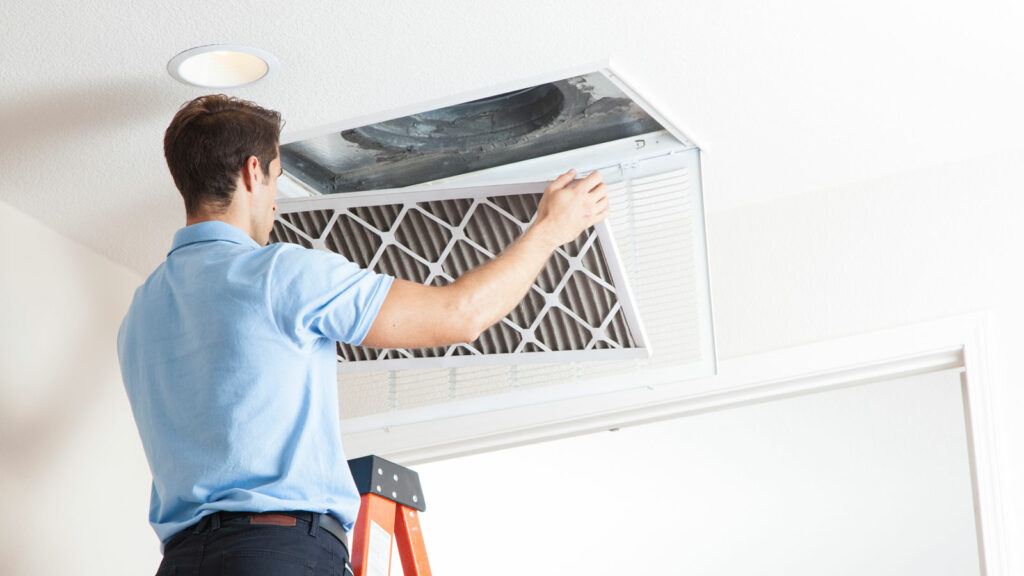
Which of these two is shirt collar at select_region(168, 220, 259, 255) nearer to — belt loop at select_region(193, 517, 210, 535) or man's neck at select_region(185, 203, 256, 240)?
man's neck at select_region(185, 203, 256, 240)

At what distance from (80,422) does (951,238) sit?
1720mm

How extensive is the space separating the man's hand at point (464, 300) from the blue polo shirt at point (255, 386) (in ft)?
0.07

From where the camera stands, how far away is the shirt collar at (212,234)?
1.23 meters

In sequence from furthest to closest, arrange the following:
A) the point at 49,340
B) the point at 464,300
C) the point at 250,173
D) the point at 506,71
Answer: the point at 49,340, the point at 506,71, the point at 250,173, the point at 464,300

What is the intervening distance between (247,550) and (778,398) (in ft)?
4.47

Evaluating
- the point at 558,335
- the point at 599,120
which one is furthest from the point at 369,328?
the point at 599,120

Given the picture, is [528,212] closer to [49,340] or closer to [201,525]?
[201,525]

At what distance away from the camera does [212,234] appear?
4.04 feet

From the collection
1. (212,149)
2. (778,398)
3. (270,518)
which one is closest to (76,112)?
(212,149)

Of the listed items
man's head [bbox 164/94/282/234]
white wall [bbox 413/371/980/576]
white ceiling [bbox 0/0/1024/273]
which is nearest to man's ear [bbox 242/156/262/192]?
man's head [bbox 164/94/282/234]

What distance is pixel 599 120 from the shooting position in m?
1.59

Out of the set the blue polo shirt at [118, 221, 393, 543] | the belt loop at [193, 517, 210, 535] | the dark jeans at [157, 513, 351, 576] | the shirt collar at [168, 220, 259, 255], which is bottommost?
the dark jeans at [157, 513, 351, 576]

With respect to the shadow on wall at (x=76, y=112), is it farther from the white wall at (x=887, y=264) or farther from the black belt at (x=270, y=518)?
the white wall at (x=887, y=264)

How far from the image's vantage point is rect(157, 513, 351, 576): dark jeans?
107 centimetres
